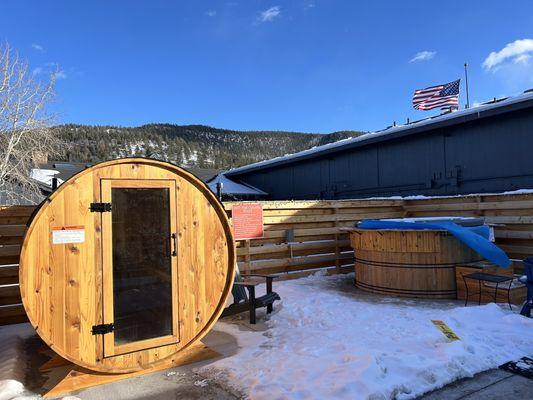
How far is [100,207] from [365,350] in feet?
10.4

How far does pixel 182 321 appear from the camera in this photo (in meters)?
4.25

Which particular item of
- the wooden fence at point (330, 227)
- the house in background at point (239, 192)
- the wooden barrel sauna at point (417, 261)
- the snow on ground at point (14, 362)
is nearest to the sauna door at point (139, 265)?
the snow on ground at point (14, 362)

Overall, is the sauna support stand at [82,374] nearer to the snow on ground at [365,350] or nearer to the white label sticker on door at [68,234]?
the snow on ground at [365,350]

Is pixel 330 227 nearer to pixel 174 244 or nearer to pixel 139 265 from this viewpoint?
pixel 174 244

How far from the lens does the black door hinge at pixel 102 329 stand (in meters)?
3.73

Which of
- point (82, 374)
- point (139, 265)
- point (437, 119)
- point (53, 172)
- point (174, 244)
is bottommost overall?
point (82, 374)

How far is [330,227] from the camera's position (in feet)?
31.9

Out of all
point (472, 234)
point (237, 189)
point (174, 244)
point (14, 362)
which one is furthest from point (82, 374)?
point (237, 189)

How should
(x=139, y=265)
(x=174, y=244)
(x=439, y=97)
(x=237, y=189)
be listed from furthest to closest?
1. (x=237, y=189)
2. (x=439, y=97)
3. (x=174, y=244)
4. (x=139, y=265)

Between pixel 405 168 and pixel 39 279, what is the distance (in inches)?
486

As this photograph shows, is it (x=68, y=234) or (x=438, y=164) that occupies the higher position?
(x=438, y=164)

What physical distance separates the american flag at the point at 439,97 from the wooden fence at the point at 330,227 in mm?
7985

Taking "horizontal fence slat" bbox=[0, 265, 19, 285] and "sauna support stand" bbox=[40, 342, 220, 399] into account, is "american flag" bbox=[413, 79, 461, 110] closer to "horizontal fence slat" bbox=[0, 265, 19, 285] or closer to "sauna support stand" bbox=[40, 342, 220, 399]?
"sauna support stand" bbox=[40, 342, 220, 399]

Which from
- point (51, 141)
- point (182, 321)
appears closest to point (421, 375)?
point (182, 321)
